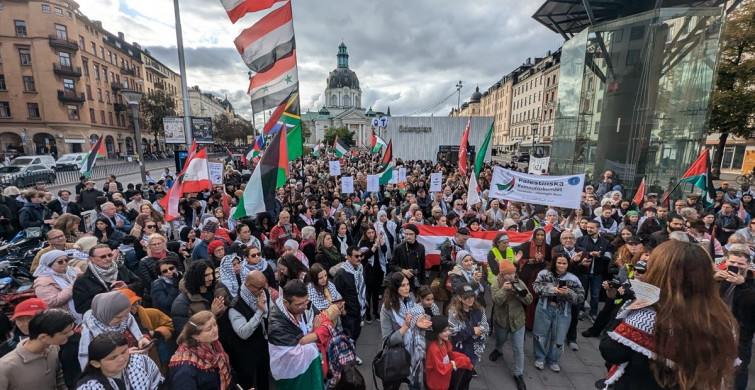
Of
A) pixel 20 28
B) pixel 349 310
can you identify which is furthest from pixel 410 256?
pixel 20 28

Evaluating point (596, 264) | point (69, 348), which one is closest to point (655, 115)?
point (596, 264)

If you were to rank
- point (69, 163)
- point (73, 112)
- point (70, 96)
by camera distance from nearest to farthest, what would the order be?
point (69, 163) < point (70, 96) < point (73, 112)

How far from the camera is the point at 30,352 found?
2.49m

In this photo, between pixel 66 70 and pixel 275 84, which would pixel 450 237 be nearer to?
pixel 275 84

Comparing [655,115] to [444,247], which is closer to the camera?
[444,247]

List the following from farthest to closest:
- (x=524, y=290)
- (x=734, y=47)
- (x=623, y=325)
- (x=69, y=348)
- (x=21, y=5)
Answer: (x=21, y=5) → (x=734, y=47) → (x=524, y=290) → (x=69, y=348) → (x=623, y=325)

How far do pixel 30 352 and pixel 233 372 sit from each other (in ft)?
5.66

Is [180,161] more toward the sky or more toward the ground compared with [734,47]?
more toward the ground

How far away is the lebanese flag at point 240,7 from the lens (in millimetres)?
5738

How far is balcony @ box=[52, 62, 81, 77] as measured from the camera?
4159 cm

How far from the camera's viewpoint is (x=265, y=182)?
17.2 ft

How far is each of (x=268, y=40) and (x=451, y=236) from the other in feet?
17.2

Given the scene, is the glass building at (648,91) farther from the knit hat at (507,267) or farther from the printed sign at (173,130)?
the printed sign at (173,130)

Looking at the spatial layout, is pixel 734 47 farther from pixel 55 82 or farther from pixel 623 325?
pixel 55 82
